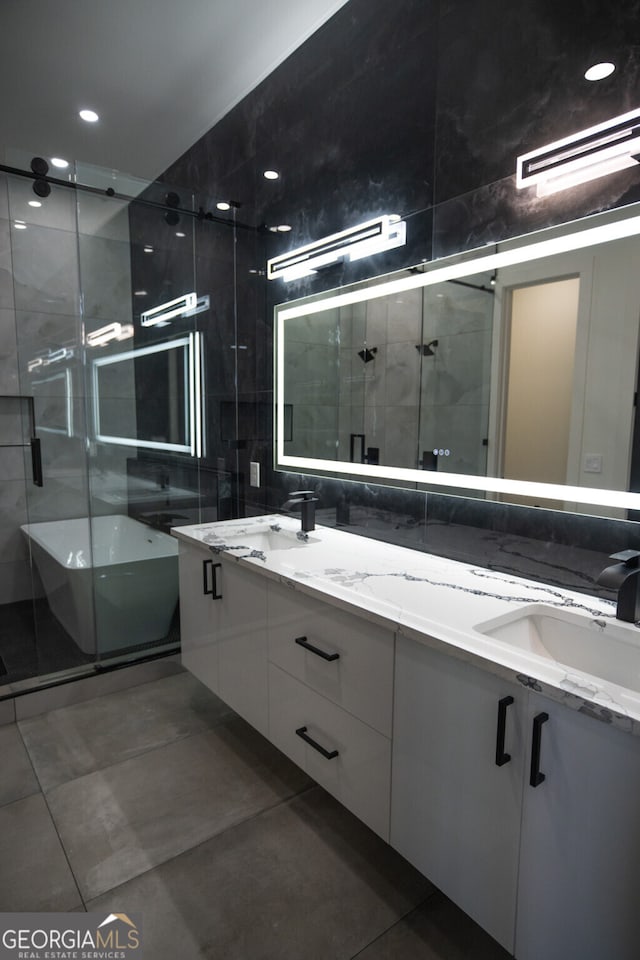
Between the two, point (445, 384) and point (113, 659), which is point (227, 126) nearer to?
point (445, 384)

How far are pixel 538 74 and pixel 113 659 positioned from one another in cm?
295

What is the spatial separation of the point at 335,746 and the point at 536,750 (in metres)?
0.69

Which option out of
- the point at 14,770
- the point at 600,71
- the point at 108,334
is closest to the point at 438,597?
the point at 600,71

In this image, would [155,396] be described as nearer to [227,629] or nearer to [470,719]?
[227,629]

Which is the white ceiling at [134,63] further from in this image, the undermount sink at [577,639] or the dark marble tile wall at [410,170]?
the undermount sink at [577,639]

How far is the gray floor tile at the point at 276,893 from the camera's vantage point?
4.48 ft

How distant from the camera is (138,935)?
1382 mm

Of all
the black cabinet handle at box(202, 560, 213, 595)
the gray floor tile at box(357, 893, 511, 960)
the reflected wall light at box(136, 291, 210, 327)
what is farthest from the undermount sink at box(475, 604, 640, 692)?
the reflected wall light at box(136, 291, 210, 327)

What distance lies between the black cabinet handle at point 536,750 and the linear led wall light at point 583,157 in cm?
130

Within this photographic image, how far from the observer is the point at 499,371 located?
158 centimetres

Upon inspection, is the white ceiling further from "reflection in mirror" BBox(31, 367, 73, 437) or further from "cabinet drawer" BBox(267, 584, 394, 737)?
"cabinet drawer" BBox(267, 584, 394, 737)

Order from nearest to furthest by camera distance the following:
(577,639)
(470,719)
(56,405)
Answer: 1. (470,719)
2. (577,639)
3. (56,405)

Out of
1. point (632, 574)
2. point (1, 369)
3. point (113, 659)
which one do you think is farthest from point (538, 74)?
point (1, 369)

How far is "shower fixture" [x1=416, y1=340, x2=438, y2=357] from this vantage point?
5.89 feet
